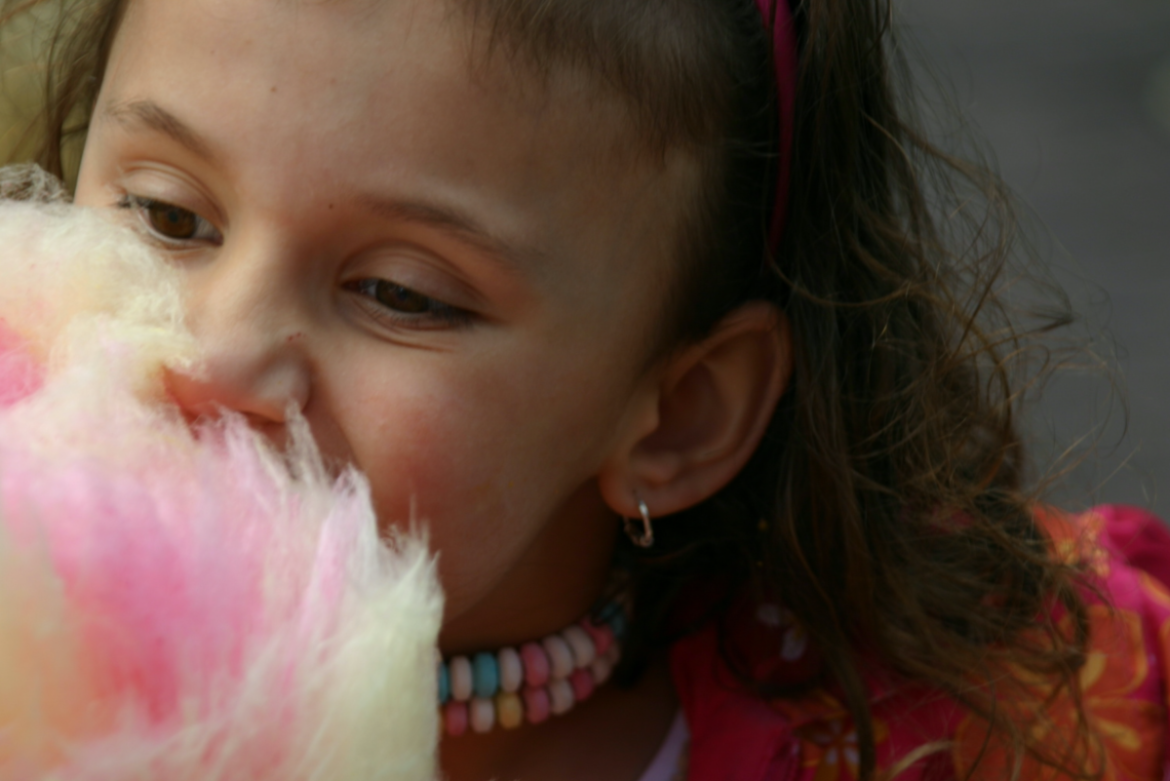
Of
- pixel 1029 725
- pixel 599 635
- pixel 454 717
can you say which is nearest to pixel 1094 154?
pixel 1029 725

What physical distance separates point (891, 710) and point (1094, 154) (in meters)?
2.78

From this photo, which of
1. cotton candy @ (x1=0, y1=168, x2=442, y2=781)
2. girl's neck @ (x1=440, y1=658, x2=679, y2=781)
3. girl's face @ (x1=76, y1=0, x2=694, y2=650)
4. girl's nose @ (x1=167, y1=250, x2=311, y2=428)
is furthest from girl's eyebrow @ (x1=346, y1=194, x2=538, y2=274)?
girl's neck @ (x1=440, y1=658, x2=679, y2=781)

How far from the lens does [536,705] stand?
1.57 meters

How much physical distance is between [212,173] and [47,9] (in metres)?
0.87

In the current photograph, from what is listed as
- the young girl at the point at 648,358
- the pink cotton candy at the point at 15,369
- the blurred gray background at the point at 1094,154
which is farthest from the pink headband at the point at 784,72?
the blurred gray background at the point at 1094,154

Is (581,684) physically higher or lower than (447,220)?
lower

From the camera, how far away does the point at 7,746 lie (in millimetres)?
698

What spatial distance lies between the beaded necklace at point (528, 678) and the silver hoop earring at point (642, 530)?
0.12m

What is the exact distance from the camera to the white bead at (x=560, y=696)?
1584 millimetres

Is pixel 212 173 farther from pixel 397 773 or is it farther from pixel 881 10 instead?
pixel 881 10

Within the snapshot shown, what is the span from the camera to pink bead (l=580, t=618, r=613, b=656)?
1.64m

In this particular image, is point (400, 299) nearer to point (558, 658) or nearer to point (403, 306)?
point (403, 306)

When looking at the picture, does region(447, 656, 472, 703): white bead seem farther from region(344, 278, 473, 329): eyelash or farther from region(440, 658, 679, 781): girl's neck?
region(344, 278, 473, 329): eyelash

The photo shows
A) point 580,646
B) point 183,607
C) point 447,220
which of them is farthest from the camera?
point 580,646
